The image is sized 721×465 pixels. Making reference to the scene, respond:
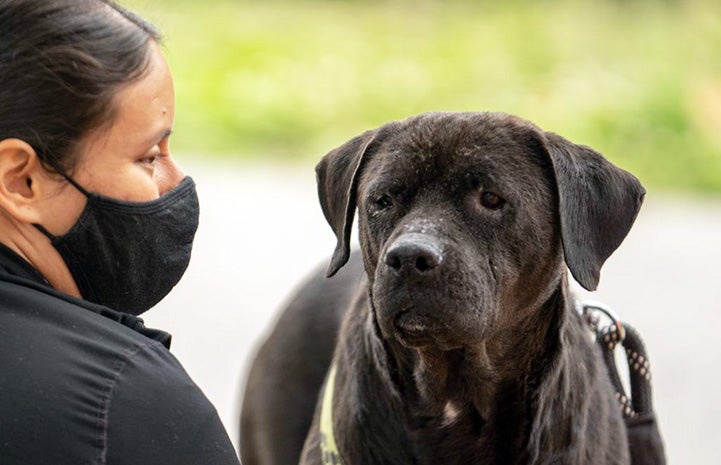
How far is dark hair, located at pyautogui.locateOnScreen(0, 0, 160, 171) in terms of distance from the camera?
2643 millimetres

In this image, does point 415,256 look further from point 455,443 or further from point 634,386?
point 634,386

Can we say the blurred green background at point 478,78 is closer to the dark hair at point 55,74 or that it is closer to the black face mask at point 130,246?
the black face mask at point 130,246

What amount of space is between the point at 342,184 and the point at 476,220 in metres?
0.56

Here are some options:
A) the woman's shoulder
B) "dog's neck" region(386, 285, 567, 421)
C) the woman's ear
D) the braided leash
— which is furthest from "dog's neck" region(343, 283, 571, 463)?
the woman's ear

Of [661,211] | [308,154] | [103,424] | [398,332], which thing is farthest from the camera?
[308,154]

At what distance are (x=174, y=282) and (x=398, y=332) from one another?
0.56 metres

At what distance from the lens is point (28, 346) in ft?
8.21

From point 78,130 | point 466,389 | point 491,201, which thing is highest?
point 491,201

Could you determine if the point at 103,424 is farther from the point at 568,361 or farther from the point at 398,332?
the point at 568,361

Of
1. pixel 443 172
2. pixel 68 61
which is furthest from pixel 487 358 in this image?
pixel 68 61

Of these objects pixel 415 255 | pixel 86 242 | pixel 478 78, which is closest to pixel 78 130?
pixel 86 242

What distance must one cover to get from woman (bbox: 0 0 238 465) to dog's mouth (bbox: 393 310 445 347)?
1.90 feet

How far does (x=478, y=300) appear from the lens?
311cm

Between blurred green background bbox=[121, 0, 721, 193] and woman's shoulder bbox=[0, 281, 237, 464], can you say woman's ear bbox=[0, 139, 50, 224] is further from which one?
blurred green background bbox=[121, 0, 721, 193]
